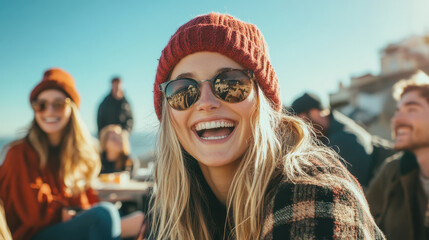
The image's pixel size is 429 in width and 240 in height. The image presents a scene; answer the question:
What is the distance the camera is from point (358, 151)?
355 centimetres

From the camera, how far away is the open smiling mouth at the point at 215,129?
1.57m

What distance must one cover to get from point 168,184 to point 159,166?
145 mm

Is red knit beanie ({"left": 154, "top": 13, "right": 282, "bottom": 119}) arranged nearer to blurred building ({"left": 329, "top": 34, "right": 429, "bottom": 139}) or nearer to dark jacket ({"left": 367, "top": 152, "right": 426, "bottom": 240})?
dark jacket ({"left": 367, "top": 152, "right": 426, "bottom": 240})

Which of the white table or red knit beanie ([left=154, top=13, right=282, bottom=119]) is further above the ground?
red knit beanie ([left=154, top=13, right=282, bottom=119])

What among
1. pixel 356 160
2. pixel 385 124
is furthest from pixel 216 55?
pixel 385 124

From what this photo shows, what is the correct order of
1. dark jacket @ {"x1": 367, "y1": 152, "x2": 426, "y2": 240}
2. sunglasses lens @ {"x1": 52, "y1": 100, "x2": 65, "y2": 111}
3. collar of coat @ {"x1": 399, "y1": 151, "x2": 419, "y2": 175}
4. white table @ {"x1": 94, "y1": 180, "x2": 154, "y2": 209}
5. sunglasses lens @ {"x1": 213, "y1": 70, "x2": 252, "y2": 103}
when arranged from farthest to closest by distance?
1. white table @ {"x1": 94, "y1": 180, "x2": 154, "y2": 209}
2. sunglasses lens @ {"x1": 52, "y1": 100, "x2": 65, "y2": 111}
3. collar of coat @ {"x1": 399, "y1": 151, "x2": 419, "y2": 175}
4. dark jacket @ {"x1": 367, "y1": 152, "x2": 426, "y2": 240}
5. sunglasses lens @ {"x1": 213, "y1": 70, "x2": 252, "y2": 103}

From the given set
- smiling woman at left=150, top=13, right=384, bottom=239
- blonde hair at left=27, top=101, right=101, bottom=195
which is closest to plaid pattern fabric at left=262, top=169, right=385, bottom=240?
smiling woman at left=150, top=13, right=384, bottom=239

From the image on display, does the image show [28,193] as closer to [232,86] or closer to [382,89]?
[232,86]

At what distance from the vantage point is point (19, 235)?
99.7 inches

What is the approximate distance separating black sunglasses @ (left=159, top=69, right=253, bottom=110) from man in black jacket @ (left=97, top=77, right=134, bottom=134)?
589cm

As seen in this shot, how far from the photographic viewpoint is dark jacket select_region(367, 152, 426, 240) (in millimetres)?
2514

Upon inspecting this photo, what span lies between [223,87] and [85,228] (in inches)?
75.9

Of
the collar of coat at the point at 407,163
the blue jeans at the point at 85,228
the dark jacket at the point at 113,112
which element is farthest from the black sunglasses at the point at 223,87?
the dark jacket at the point at 113,112

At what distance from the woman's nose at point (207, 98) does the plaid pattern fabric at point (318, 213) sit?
566 millimetres
